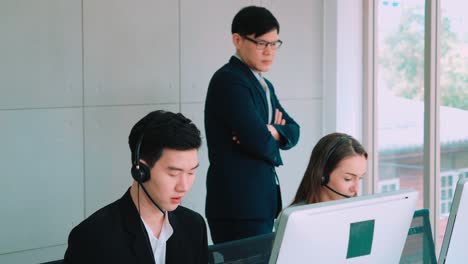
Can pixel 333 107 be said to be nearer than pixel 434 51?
No

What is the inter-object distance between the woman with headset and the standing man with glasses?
44 cm

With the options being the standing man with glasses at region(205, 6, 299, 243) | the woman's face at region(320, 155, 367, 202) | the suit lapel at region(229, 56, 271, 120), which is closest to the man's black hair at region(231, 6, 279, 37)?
the standing man with glasses at region(205, 6, 299, 243)

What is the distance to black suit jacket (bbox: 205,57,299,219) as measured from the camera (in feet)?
11.6

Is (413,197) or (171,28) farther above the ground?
(171,28)

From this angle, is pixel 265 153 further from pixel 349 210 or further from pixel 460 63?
pixel 460 63

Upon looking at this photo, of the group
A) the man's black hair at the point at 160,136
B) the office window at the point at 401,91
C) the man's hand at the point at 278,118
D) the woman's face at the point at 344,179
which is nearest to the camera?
the man's black hair at the point at 160,136

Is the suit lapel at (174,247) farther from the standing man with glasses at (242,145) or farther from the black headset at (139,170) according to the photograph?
the standing man with glasses at (242,145)

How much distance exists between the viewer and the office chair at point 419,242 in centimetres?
284

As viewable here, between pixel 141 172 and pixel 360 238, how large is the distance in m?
0.64

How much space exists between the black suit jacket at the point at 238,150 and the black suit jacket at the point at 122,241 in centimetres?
116

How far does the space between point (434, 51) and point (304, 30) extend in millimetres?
894

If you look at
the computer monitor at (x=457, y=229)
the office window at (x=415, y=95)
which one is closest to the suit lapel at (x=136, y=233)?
the computer monitor at (x=457, y=229)

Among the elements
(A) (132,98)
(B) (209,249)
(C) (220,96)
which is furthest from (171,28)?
(B) (209,249)

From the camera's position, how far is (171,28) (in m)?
4.88
